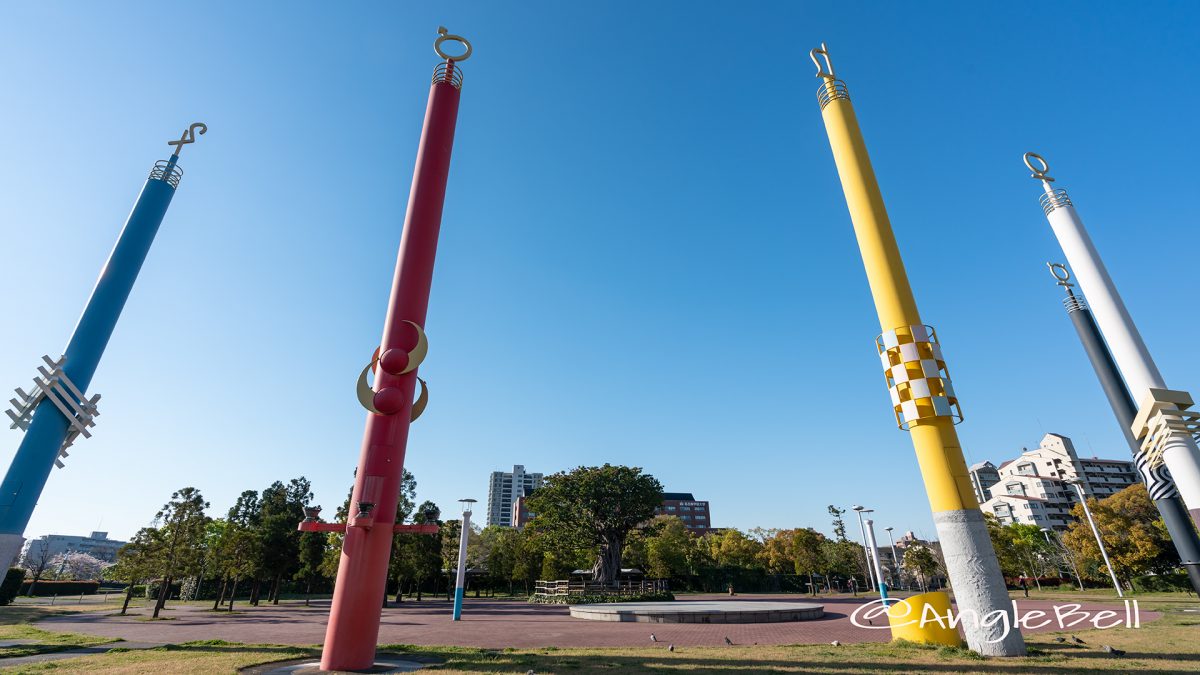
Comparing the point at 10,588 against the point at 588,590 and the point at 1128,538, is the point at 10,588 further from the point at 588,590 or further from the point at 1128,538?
the point at 1128,538

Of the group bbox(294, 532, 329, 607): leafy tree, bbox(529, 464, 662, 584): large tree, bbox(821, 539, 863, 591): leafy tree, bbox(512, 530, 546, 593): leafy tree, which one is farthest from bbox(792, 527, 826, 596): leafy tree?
bbox(294, 532, 329, 607): leafy tree

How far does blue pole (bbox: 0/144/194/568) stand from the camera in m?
11.6

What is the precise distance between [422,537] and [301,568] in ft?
44.7

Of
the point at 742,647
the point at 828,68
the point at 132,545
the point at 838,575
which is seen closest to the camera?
the point at 742,647

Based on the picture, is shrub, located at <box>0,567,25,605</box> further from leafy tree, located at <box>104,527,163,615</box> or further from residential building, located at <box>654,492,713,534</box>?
residential building, located at <box>654,492,713,534</box>

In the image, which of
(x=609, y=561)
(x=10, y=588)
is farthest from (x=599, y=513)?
(x=10, y=588)

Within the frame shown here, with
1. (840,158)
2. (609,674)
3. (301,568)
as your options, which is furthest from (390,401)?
(301,568)

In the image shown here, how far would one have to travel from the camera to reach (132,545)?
3191cm

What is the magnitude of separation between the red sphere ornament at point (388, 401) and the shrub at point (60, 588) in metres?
69.2

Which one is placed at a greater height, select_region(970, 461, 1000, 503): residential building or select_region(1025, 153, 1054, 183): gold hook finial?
select_region(970, 461, 1000, 503): residential building

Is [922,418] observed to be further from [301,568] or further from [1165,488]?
[301,568]

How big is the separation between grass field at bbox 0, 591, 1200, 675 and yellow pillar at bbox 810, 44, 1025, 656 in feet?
3.78

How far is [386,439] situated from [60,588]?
7452 centimetres

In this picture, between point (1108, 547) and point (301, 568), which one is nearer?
point (1108, 547)
